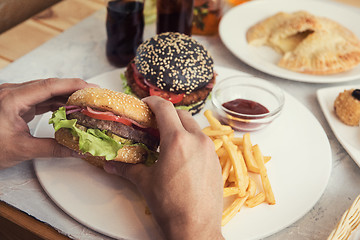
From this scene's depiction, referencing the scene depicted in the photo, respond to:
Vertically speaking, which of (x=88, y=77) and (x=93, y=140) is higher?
(x=93, y=140)

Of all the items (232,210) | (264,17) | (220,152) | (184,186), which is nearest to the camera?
(184,186)

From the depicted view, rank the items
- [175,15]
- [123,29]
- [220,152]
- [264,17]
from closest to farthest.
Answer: [220,152]
[123,29]
[175,15]
[264,17]

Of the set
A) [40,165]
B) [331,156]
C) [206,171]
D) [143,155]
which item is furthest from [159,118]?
[331,156]

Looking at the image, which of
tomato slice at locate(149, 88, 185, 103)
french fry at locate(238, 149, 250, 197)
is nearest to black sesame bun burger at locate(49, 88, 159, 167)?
french fry at locate(238, 149, 250, 197)

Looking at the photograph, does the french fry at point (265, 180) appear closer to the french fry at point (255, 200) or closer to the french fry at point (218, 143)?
the french fry at point (255, 200)

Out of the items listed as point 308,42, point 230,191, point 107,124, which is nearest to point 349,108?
point 308,42

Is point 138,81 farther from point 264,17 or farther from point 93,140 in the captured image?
point 264,17

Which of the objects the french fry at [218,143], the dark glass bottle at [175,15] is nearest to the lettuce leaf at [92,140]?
the french fry at [218,143]
